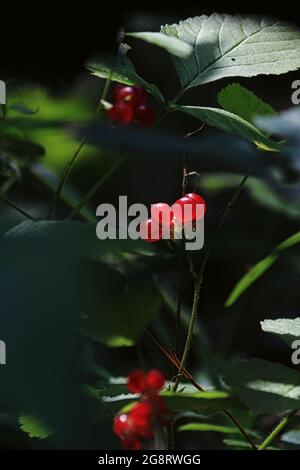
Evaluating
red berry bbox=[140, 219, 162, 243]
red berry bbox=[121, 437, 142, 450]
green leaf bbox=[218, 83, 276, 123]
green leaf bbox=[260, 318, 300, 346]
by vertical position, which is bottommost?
red berry bbox=[121, 437, 142, 450]

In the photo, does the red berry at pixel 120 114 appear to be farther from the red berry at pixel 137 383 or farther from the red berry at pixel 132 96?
the red berry at pixel 137 383

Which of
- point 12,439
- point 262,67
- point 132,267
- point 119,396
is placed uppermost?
point 262,67

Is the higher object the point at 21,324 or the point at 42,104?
the point at 42,104

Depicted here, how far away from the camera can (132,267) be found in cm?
77

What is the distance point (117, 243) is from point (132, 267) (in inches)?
12.1

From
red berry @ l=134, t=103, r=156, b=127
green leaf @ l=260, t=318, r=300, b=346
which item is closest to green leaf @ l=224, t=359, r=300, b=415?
green leaf @ l=260, t=318, r=300, b=346

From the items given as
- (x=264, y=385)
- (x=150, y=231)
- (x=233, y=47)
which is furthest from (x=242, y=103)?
(x=264, y=385)

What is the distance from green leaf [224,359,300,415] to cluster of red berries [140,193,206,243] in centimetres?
16

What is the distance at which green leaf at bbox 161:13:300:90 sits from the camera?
858 millimetres

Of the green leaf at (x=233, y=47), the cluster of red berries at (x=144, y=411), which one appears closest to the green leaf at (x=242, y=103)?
the green leaf at (x=233, y=47)

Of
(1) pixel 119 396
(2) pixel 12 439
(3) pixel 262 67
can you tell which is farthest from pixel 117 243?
(2) pixel 12 439

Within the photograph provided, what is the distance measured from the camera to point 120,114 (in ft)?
2.43

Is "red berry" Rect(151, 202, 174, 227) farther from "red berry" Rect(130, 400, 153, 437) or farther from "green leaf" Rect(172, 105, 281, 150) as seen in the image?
"red berry" Rect(130, 400, 153, 437)

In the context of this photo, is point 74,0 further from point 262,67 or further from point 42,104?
point 42,104
